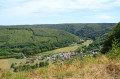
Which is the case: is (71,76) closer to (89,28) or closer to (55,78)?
(55,78)

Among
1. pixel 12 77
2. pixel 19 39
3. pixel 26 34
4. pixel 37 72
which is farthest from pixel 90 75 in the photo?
pixel 26 34

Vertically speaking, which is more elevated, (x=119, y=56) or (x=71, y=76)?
(x=119, y=56)

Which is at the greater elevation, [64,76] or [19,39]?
[64,76]

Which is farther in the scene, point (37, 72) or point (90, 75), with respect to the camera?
point (37, 72)

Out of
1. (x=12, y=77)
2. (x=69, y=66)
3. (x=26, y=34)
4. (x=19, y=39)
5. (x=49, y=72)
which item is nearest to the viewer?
(x=12, y=77)

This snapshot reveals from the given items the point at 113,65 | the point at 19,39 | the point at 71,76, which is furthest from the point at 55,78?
the point at 19,39

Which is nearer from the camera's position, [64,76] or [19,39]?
[64,76]

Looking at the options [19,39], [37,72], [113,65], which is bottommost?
[19,39]

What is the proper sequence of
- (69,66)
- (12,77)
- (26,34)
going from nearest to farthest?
(12,77), (69,66), (26,34)

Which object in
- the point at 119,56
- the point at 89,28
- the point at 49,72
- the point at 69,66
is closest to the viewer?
the point at 49,72
